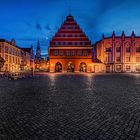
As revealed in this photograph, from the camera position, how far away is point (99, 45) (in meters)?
78.6

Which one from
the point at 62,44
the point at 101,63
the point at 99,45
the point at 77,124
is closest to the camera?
the point at 77,124

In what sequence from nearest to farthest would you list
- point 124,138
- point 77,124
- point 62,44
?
point 124,138 → point 77,124 → point 62,44

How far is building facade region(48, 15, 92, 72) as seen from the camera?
63500 mm

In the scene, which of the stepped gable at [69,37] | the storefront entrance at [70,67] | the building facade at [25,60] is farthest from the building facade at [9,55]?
the storefront entrance at [70,67]

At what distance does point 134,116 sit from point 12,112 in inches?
193

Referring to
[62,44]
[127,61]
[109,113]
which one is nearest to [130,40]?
[127,61]

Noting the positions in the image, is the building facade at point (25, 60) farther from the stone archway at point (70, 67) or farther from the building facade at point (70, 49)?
the stone archway at point (70, 67)

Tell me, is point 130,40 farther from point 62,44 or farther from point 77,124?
point 77,124

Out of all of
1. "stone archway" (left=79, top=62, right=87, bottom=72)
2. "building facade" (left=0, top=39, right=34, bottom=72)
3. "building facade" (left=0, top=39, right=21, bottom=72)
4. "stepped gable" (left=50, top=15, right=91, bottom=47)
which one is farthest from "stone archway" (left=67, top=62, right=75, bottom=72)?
"building facade" (left=0, top=39, right=21, bottom=72)

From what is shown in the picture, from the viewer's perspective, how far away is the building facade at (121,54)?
7288cm

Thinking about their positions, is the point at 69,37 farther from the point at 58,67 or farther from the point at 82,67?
the point at 82,67

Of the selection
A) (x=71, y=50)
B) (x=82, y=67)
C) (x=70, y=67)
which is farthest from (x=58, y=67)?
(x=82, y=67)

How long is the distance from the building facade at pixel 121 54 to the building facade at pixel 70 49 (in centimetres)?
1191

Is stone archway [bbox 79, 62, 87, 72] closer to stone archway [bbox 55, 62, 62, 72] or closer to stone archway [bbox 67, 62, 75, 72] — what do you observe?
stone archway [bbox 67, 62, 75, 72]
